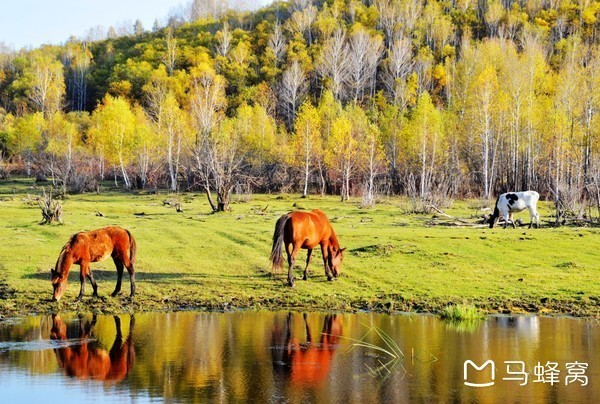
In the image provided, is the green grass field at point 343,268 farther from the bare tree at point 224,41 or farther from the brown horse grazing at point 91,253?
the bare tree at point 224,41

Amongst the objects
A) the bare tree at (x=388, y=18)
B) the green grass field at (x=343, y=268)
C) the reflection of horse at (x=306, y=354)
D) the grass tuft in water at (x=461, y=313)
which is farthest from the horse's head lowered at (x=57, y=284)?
the bare tree at (x=388, y=18)

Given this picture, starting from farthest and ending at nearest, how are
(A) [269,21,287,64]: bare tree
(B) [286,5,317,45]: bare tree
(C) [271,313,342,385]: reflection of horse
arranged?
1. (B) [286,5,317,45]: bare tree
2. (A) [269,21,287,64]: bare tree
3. (C) [271,313,342,385]: reflection of horse

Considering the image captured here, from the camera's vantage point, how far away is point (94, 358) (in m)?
12.0

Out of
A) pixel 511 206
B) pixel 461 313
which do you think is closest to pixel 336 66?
pixel 511 206

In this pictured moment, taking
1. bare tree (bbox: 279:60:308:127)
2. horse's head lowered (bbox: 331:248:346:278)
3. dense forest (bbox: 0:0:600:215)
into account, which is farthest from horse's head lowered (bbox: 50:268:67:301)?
bare tree (bbox: 279:60:308:127)

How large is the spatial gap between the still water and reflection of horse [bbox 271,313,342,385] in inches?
0.7

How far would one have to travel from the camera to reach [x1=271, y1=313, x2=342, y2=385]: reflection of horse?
36.0ft

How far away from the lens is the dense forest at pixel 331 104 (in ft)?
200

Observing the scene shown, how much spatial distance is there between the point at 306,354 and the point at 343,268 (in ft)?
30.2

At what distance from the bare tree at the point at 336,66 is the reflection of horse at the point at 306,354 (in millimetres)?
87195
